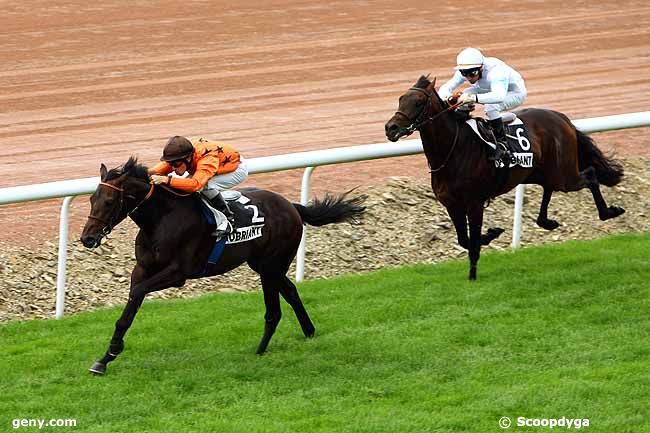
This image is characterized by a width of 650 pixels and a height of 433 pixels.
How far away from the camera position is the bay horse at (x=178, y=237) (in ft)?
26.5

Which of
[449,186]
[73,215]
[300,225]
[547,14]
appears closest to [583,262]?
[449,186]

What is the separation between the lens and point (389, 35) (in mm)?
19266

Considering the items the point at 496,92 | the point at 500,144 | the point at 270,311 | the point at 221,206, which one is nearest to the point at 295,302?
the point at 270,311

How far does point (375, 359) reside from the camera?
843 centimetres

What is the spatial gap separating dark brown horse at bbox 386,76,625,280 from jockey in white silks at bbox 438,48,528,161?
0.61 feet

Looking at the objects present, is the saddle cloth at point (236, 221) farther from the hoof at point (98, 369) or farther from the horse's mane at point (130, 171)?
the hoof at point (98, 369)

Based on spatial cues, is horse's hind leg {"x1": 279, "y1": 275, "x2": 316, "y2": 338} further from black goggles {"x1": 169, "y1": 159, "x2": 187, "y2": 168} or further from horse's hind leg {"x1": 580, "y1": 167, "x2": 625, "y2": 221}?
horse's hind leg {"x1": 580, "y1": 167, "x2": 625, "y2": 221}

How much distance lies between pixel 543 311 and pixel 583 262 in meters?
1.33

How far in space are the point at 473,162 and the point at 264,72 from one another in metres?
7.29

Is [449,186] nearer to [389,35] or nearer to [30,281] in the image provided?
[30,281]

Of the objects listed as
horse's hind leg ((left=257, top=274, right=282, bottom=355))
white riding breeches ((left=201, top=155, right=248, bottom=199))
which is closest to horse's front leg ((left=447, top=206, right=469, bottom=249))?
horse's hind leg ((left=257, top=274, right=282, bottom=355))

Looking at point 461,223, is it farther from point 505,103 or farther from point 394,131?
point 394,131

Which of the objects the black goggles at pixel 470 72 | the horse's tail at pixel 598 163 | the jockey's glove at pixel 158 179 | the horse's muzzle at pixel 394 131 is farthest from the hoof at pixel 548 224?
the jockey's glove at pixel 158 179

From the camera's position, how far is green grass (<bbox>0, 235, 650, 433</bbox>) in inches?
292
